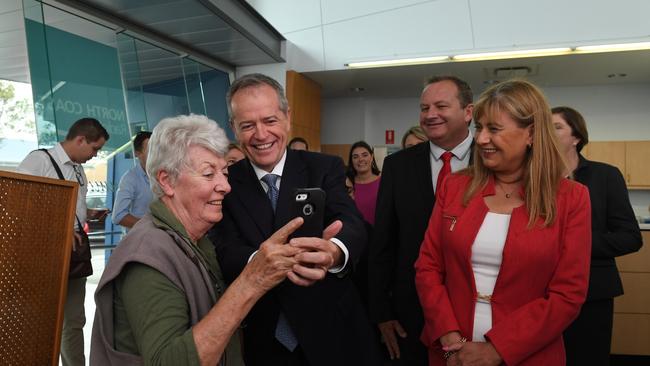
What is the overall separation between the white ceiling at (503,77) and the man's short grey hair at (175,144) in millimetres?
5587

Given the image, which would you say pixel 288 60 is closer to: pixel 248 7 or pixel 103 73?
pixel 248 7

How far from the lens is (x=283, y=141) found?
57.4 inches

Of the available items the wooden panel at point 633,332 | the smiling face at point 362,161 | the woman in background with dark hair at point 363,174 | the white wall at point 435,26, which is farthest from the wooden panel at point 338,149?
the wooden panel at point 633,332

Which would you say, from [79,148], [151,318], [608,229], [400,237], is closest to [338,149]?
[79,148]

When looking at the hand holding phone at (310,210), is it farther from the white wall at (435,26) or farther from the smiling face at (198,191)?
the white wall at (435,26)

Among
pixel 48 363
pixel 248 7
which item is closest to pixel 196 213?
pixel 48 363

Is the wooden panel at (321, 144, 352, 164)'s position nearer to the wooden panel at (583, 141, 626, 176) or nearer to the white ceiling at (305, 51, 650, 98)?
A: the white ceiling at (305, 51, 650, 98)

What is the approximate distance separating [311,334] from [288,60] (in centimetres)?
641

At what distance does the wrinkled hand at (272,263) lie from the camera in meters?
1.01

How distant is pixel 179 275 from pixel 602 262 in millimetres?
2059

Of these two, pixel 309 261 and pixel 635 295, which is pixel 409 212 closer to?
pixel 309 261

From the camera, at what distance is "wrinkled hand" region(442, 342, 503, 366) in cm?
135

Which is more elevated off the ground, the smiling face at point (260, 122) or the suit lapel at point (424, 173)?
the smiling face at point (260, 122)

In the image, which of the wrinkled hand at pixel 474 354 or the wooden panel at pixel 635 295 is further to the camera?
the wooden panel at pixel 635 295
